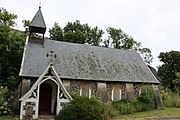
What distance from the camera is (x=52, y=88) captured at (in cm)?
2114

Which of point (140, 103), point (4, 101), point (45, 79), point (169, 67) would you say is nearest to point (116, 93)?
point (140, 103)

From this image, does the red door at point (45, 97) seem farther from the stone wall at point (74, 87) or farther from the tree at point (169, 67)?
the tree at point (169, 67)

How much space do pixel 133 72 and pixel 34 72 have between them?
11013 mm

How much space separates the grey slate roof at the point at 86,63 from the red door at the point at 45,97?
1.41 m

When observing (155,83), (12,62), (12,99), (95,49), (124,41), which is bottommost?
(12,99)

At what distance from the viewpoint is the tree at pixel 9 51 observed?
22567 millimetres

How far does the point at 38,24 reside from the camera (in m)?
23.9

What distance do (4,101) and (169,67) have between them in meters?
32.5

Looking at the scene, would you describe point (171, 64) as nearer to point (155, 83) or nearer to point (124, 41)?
point (124, 41)

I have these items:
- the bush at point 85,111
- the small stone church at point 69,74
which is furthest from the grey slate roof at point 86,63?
the bush at point 85,111

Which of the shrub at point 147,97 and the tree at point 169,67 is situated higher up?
the tree at point 169,67

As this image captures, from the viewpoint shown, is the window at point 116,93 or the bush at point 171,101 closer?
the window at point 116,93

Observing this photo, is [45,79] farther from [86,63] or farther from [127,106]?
[127,106]

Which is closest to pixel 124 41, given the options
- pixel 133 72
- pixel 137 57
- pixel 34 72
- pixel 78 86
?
pixel 137 57
